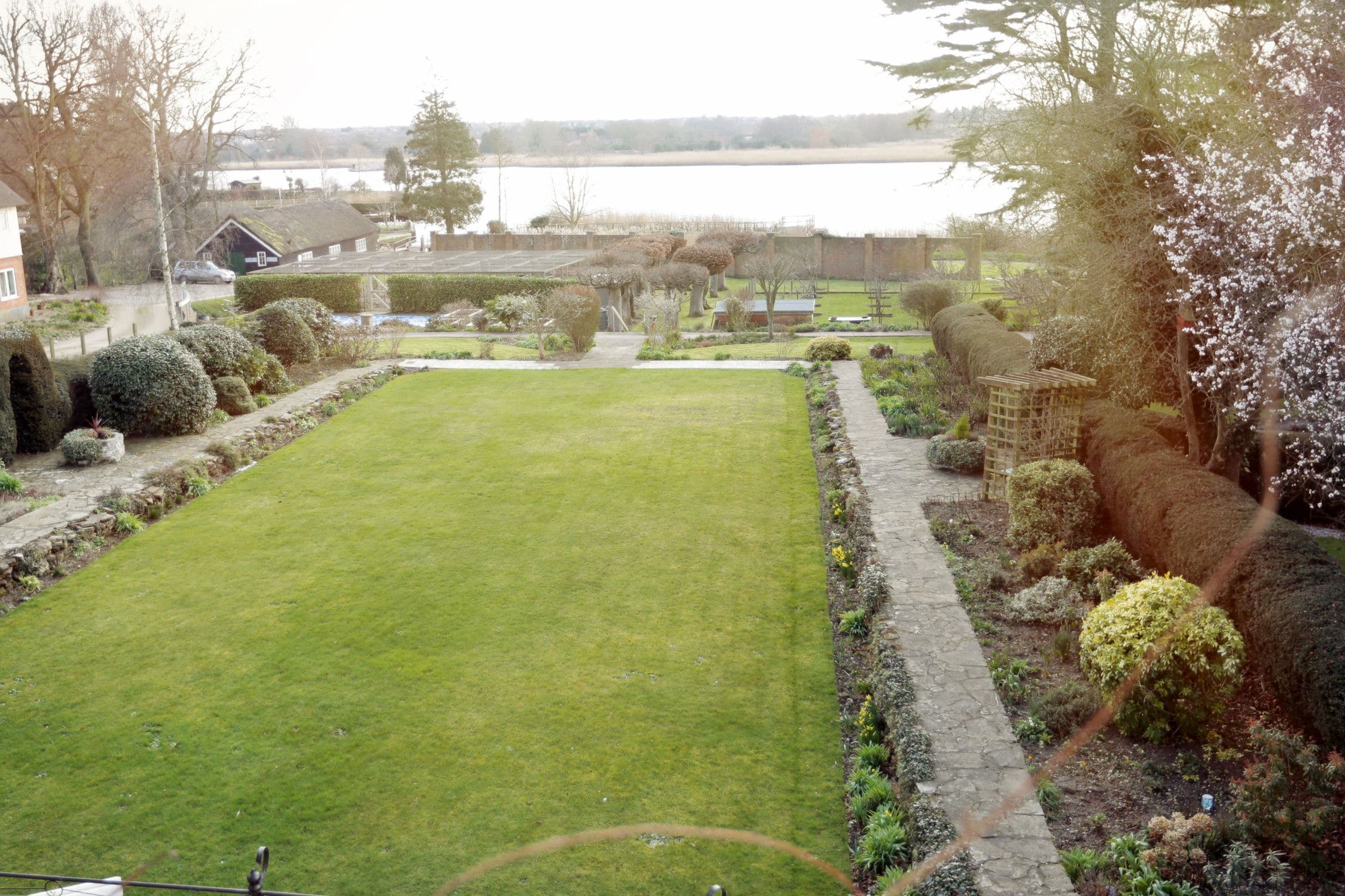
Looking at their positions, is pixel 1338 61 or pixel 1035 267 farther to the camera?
pixel 1035 267

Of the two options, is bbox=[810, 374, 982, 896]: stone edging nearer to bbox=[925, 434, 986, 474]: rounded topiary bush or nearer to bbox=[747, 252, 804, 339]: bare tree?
bbox=[925, 434, 986, 474]: rounded topiary bush

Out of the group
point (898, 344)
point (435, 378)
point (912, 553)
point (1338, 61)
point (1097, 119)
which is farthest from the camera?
point (898, 344)

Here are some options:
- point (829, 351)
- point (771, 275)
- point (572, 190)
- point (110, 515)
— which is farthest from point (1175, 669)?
point (572, 190)

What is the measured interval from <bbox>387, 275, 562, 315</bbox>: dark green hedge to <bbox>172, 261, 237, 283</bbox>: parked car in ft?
55.2

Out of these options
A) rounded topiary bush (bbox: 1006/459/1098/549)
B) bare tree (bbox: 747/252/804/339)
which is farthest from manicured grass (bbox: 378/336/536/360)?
rounded topiary bush (bbox: 1006/459/1098/549)

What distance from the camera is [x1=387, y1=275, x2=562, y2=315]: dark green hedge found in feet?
104

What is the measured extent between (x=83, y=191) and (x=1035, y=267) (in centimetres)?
4076

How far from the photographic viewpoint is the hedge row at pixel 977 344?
15.0 meters

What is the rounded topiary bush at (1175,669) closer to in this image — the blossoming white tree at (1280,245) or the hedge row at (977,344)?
the blossoming white tree at (1280,245)

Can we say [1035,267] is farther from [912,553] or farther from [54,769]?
[54,769]

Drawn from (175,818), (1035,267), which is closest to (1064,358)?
(1035,267)

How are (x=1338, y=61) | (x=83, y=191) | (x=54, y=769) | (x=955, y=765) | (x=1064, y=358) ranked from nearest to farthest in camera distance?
1. (x=955, y=765)
2. (x=54, y=769)
3. (x=1338, y=61)
4. (x=1064, y=358)
5. (x=83, y=191)

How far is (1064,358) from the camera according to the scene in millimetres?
14016

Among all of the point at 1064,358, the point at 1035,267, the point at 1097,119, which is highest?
the point at 1097,119
